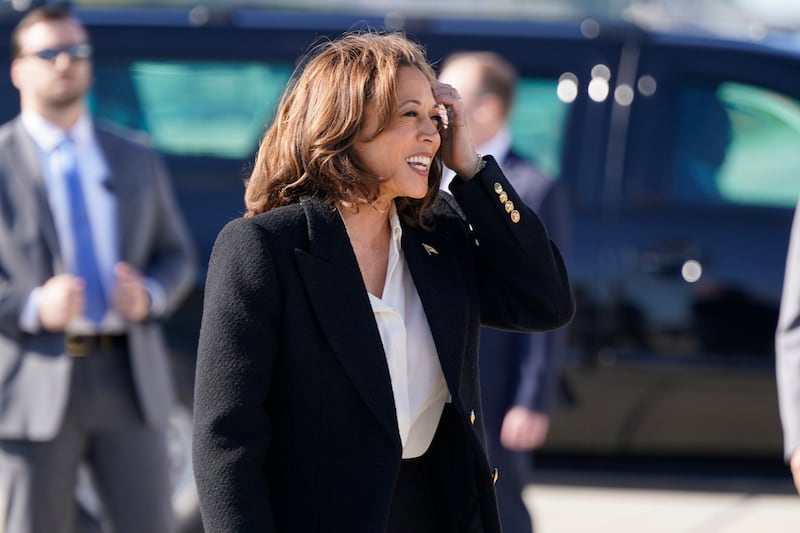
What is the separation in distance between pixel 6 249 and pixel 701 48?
3294 mm

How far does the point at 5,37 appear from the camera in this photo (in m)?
5.79

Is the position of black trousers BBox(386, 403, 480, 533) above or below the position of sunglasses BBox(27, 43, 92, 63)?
below

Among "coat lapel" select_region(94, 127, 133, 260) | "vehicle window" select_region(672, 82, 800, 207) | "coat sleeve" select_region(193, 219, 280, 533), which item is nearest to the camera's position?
"coat sleeve" select_region(193, 219, 280, 533)

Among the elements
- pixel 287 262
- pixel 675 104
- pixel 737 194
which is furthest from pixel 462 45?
pixel 287 262

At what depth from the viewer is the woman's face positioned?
2586 mm

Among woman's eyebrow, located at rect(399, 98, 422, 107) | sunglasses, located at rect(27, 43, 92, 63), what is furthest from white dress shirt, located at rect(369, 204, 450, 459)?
sunglasses, located at rect(27, 43, 92, 63)

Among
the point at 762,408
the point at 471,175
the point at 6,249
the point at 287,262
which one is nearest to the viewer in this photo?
the point at 287,262

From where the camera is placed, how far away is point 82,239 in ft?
12.8

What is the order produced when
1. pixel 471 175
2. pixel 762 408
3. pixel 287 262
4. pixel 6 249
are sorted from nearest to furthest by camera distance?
pixel 287 262, pixel 471 175, pixel 6 249, pixel 762 408

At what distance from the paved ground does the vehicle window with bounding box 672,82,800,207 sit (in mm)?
1211

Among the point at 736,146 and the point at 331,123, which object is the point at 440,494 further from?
the point at 736,146

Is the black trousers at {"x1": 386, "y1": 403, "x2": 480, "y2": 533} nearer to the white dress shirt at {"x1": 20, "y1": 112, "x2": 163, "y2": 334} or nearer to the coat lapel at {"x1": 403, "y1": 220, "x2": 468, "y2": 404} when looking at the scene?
the coat lapel at {"x1": 403, "y1": 220, "x2": 468, "y2": 404}

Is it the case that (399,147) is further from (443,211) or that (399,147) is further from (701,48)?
(701,48)

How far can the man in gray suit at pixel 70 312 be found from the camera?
3.72 metres
